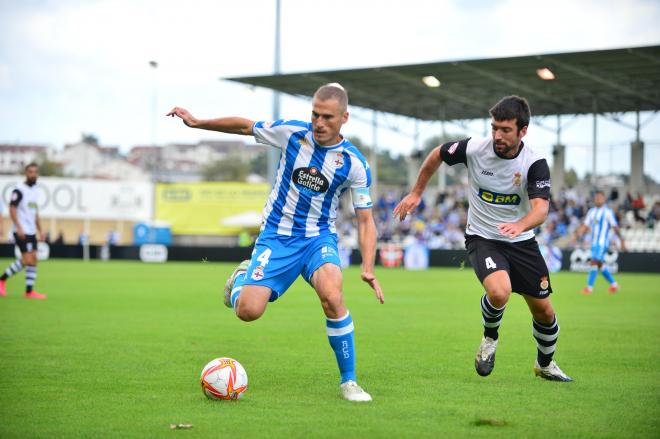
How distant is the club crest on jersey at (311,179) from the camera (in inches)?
288

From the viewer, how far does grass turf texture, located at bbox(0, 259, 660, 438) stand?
6.04 metres

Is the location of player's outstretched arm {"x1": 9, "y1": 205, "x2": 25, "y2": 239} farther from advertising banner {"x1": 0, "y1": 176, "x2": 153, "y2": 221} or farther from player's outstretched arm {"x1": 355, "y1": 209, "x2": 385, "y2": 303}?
advertising banner {"x1": 0, "y1": 176, "x2": 153, "y2": 221}

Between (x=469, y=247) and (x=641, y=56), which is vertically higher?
(x=641, y=56)

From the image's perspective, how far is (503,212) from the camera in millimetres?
8102

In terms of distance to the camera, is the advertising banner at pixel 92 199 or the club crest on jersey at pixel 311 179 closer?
the club crest on jersey at pixel 311 179

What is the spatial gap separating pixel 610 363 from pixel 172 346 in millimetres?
5114

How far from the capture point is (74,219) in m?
59.6

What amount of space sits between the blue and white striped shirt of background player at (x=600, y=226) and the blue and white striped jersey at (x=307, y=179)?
15.6 metres

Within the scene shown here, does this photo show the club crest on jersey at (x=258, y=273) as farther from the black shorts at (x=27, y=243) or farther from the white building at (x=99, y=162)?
the white building at (x=99, y=162)

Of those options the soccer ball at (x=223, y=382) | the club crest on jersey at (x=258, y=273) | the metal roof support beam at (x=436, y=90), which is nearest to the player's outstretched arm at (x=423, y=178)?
the club crest on jersey at (x=258, y=273)

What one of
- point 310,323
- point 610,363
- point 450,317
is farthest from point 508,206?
point 450,317

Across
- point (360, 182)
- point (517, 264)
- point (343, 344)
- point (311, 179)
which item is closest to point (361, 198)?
point (360, 182)

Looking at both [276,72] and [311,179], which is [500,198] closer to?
[311,179]

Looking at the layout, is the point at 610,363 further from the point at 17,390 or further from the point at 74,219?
the point at 74,219
